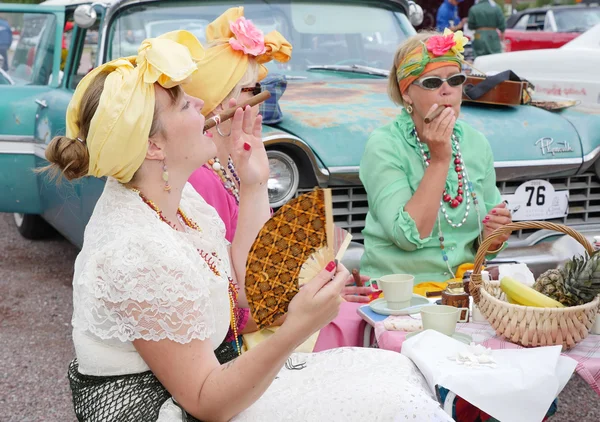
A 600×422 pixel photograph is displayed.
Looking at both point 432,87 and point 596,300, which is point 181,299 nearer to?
point 596,300

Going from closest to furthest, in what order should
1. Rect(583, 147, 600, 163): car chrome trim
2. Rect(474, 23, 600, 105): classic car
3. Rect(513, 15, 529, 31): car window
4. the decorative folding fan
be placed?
the decorative folding fan
Rect(583, 147, 600, 163): car chrome trim
Rect(474, 23, 600, 105): classic car
Rect(513, 15, 529, 31): car window

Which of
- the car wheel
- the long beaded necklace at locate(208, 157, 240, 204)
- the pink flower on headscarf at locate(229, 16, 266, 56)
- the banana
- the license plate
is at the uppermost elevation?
the pink flower on headscarf at locate(229, 16, 266, 56)

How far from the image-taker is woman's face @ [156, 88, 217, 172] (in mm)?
2092

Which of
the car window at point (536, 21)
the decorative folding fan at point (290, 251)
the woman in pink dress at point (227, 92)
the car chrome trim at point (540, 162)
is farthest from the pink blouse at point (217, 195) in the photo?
the car window at point (536, 21)

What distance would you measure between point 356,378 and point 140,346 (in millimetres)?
543

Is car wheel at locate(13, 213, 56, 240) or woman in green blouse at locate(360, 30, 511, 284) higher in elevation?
woman in green blouse at locate(360, 30, 511, 284)

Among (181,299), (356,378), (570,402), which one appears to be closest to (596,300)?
(356,378)

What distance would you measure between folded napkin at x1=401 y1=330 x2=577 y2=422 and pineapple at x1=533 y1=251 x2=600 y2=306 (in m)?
0.20

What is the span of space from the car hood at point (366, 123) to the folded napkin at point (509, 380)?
69.7 inches

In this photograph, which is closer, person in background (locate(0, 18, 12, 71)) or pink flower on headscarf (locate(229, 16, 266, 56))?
pink flower on headscarf (locate(229, 16, 266, 56))

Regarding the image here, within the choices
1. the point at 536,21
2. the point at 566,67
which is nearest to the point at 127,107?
the point at 566,67

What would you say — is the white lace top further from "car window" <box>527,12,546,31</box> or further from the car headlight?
"car window" <box>527,12,546,31</box>

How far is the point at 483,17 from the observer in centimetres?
1136

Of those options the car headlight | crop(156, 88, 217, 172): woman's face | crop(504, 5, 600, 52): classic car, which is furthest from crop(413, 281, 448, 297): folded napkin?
crop(504, 5, 600, 52): classic car
